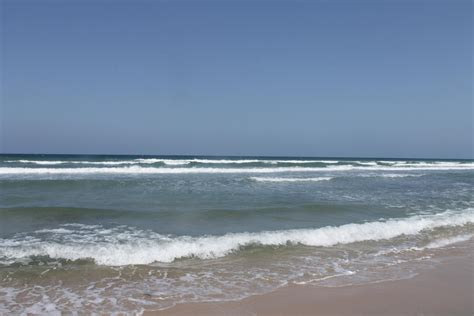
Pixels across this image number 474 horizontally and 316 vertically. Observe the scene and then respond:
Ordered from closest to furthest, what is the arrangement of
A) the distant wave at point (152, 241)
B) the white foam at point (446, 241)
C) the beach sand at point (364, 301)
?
the beach sand at point (364, 301) → the distant wave at point (152, 241) → the white foam at point (446, 241)

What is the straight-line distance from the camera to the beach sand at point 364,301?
12.7ft

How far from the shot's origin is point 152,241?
247 inches

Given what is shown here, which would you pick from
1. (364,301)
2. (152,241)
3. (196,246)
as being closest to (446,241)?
(364,301)

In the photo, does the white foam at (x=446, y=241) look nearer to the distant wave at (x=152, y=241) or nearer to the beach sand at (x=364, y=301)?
the distant wave at (x=152, y=241)

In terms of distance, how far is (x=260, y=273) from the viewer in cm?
507

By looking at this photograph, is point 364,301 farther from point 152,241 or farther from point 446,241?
point 446,241

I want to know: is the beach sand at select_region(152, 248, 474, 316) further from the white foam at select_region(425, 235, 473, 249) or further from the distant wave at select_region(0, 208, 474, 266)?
the white foam at select_region(425, 235, 473, 249)

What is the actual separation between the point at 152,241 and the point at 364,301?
3698 mm

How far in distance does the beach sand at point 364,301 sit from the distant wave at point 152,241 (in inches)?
69.8

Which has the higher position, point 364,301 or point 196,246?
point 196,246

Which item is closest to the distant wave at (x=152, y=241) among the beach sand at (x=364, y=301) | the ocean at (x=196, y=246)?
the ocean at (x=196, y=246)

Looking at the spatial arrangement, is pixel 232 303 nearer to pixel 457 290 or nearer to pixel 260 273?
pixel 260 273

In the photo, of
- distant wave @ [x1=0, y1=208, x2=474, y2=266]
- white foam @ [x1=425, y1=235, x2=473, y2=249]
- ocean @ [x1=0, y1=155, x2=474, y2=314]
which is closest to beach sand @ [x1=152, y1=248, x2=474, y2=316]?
ocean @ [x1=0, y1=155, x2=474, y2=314]

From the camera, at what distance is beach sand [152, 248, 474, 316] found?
12.7ft
